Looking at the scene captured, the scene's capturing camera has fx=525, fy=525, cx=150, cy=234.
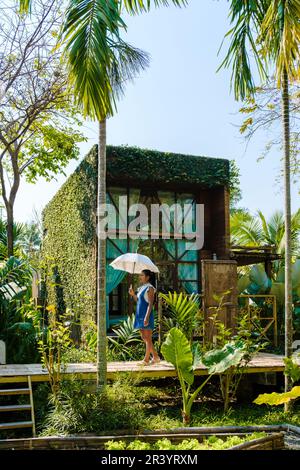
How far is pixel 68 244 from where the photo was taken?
1556 centimetres

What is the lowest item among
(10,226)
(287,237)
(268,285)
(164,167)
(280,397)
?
(280,397)

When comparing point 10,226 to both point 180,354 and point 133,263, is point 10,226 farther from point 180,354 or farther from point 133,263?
point 180,354

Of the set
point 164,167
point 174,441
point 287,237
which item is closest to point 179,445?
point 174,441

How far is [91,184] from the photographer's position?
13.2m

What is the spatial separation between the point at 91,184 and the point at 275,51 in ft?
22.2

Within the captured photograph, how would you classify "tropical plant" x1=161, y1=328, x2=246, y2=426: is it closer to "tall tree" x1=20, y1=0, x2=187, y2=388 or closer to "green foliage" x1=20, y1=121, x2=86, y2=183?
"tall tree" x1=20, y1=0, x2=187, y2=388

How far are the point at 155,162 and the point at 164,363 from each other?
676 cm

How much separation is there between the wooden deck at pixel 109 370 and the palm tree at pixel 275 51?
3.28 feet

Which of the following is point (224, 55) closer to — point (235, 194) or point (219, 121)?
point (219, 121)

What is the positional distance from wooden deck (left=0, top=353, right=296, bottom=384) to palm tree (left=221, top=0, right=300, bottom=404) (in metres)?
1.00

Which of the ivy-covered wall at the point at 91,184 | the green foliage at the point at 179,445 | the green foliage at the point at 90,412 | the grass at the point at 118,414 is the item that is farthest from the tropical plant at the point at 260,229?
the green foliage at the point at 179,445

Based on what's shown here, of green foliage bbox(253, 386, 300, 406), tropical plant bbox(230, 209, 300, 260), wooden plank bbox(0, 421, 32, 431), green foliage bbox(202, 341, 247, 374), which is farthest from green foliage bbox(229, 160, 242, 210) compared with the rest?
wooden plank bbox(0, 421, 32, 431)
